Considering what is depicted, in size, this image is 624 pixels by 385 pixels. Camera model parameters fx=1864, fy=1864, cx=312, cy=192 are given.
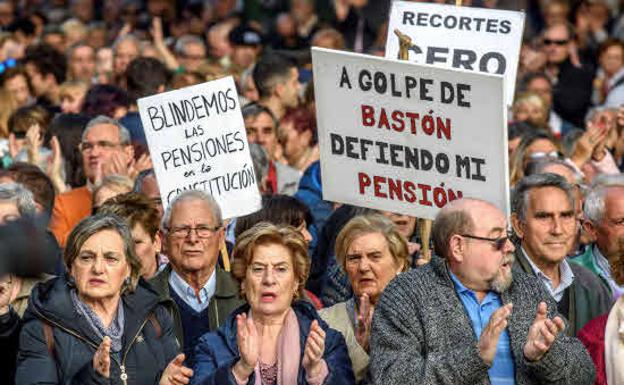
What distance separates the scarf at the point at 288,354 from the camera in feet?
27.1

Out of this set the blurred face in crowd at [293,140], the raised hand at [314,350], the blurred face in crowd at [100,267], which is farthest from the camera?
the blurred face in crowd at [293,140]

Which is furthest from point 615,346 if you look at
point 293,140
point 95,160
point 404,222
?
point 293,140

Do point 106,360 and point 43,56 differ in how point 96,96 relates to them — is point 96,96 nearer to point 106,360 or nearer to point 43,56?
point 43,56

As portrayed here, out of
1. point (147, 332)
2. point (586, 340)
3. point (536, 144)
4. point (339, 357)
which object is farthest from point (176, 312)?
point (536, 144)

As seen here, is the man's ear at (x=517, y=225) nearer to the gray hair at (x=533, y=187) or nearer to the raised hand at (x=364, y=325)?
the gray hair at (x=533, y=187)

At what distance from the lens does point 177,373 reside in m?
8.23

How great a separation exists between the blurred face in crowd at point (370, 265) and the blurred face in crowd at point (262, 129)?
439 cm

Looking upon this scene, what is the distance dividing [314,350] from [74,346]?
112cm

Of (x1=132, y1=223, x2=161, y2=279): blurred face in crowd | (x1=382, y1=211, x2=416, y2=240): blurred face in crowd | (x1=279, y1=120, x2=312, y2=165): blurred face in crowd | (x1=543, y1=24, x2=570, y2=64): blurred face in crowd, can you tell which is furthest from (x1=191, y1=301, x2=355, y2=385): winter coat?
(x1=543, y1=24, x2=570, y2=64): blurred face in crowd

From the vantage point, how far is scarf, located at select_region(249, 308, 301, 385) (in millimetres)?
8273

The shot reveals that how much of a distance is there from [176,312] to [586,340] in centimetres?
199

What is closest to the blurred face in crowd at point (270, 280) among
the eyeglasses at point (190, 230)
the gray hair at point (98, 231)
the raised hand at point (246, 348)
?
the raised hand at point (246, 348)

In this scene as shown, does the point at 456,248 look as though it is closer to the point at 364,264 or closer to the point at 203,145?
the point at 364,264

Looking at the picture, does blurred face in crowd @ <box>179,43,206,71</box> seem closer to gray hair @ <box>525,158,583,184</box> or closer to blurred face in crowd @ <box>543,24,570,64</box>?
blurred face in crowd @ <box>543,24,570,64</box>
